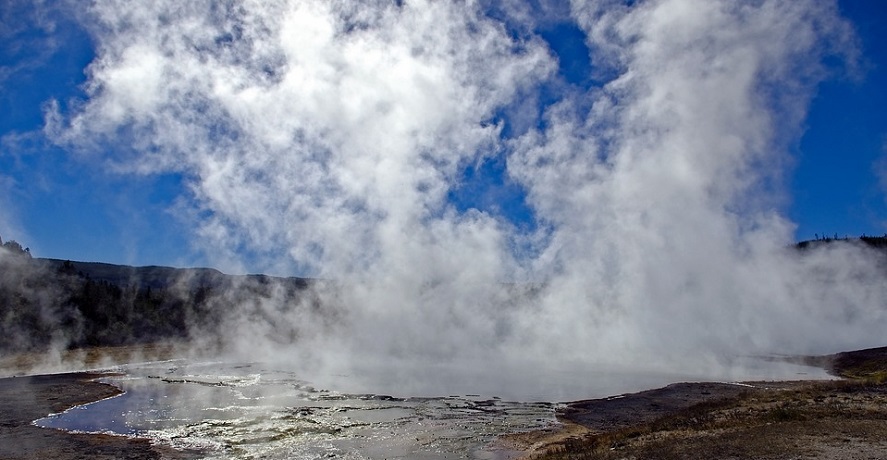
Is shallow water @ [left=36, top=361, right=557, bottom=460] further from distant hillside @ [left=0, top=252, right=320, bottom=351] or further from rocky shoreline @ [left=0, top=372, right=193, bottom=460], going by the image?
distant hillside @ [left=0, top=252, right=320, bottom=351]

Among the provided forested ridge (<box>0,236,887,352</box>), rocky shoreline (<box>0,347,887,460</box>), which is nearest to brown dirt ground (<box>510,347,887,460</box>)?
rocky shoreline (<box>0,347,887,460</box>)

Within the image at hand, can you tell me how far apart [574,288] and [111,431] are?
56.0 m

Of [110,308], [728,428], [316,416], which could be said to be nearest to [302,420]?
[316,416]

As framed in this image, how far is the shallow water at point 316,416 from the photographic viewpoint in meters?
19.4

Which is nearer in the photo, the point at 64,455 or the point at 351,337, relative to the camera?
the point at 64,455

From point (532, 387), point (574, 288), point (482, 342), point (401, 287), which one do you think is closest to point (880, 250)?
point (574, 288)

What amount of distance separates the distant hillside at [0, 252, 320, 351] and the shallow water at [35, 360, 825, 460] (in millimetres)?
19333

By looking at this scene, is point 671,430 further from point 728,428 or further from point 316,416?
point 316,416

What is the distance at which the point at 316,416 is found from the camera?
24453mm

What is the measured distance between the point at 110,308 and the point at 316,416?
171ft

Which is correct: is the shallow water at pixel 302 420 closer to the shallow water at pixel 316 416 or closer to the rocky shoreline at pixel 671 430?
the shallow water at pixel 316 416

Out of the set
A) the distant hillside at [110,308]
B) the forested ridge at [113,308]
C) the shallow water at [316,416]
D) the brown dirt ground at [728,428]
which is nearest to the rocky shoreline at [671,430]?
the brown dirt ground at [728,428]

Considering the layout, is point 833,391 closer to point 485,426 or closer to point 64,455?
point 485,426

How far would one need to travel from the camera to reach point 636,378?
131 ft
